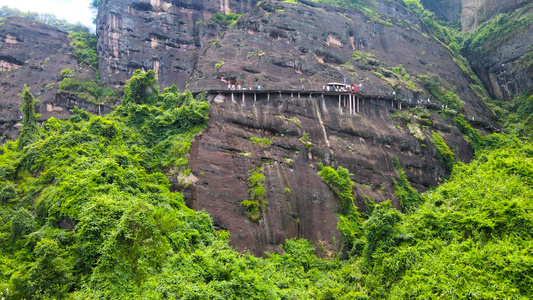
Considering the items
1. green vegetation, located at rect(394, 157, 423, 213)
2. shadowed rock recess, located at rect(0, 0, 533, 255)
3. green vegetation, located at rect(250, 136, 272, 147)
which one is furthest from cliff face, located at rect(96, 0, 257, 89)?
green vegetation, located at rect(394, 157, 423, 213)

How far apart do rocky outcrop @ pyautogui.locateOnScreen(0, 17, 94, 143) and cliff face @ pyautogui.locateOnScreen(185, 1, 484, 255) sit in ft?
59.3

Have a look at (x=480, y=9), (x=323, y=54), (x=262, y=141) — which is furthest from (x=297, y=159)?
(x=480, y=9)

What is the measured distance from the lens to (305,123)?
34.0 metres

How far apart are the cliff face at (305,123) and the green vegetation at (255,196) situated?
369mm

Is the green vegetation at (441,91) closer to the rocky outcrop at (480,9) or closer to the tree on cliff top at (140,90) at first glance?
the rocky outcrop at (480,9)

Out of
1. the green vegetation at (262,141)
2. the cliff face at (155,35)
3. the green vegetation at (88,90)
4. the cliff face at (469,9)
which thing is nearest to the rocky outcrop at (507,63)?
the cliff face at (469,9)

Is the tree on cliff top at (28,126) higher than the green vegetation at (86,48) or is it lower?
lower

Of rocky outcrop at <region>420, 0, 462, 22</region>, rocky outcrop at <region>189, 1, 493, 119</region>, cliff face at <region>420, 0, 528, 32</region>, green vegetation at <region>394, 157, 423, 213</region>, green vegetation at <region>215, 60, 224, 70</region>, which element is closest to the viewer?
green vegetation at <region>394, 157, 423, 213</region>

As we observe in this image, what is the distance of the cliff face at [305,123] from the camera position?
90.7ft

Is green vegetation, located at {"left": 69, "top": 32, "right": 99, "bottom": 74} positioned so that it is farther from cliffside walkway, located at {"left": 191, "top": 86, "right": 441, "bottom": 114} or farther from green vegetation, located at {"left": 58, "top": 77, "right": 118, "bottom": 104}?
cliffside walkway, located at {"left": 191, "top": 86, "right": 441, "bottom": 114}

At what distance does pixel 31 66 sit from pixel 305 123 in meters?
34.4

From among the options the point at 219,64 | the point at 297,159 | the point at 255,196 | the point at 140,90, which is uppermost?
the point at 219,64

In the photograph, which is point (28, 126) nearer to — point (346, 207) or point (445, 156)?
point (346, 207)

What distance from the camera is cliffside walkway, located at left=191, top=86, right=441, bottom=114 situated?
3419 cm
